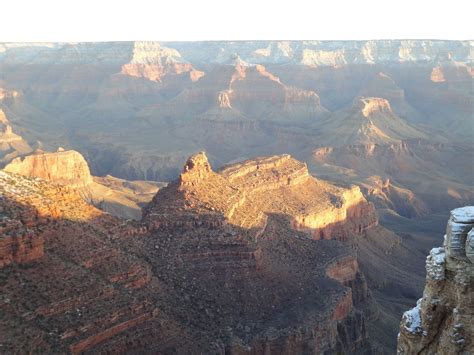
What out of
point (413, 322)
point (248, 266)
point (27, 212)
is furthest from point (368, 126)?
point (413, 322)

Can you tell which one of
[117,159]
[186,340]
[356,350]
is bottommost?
[117,159]

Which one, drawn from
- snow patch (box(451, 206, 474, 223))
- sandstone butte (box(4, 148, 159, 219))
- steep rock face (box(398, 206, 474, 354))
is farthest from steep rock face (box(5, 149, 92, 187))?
snow patch (box(451, 206, 474, 223))

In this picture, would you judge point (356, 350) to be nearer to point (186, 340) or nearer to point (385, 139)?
point (186, 340)

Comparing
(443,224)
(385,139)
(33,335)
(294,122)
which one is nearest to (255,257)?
(33,335)

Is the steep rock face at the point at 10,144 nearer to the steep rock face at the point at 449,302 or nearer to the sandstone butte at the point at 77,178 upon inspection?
the sandstone butte at the point at 77,178

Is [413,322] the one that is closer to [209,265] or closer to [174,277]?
[174,277]

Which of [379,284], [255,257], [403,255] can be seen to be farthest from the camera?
[403,255]

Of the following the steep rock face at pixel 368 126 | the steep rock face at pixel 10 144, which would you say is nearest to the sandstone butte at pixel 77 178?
the steep rock face at pixel 10 144
